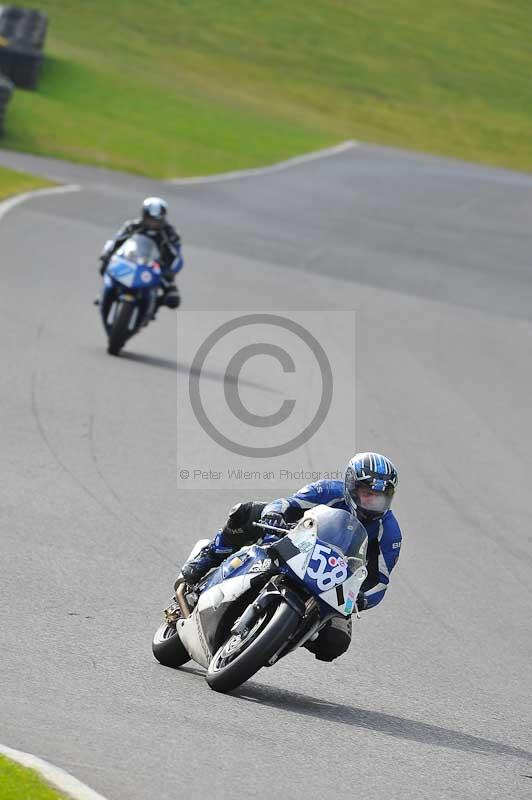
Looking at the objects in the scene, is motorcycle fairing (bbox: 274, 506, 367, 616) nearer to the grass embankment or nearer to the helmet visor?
the helmet visor

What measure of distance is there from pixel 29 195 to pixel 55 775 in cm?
2443

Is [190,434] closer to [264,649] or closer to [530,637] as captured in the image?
[530,637]

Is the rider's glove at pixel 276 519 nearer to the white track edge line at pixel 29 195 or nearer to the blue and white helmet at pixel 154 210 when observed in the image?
the blue and white helmet at pixel 154 210

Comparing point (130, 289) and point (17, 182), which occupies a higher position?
point (130, 289)

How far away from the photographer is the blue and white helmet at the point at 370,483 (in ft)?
23.7

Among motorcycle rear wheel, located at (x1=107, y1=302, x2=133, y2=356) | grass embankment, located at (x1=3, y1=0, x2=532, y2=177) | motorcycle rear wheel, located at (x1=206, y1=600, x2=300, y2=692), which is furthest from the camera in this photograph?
grass embankment, located at (x1=3, y1=0, x2=532, y2=177)

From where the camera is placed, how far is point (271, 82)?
63719mm

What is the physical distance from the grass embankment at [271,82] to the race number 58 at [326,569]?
29.9 m

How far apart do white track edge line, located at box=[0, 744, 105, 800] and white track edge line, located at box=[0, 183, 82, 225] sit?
68.8ft

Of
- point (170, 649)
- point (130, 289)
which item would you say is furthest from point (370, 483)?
point (130, 289)

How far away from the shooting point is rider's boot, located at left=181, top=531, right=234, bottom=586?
7.80m

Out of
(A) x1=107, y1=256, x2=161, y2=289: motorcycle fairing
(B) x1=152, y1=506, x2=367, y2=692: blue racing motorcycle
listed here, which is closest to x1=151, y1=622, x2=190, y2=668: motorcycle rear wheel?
(B) x1=152, y1=506, x2=367, y2=692: blue racing motorcycle

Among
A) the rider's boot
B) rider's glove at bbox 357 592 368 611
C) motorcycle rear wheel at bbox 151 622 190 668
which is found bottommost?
motorcycle rear wheel at bbox 151 622 190 668

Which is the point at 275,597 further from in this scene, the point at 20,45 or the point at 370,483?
the point at 20,45
